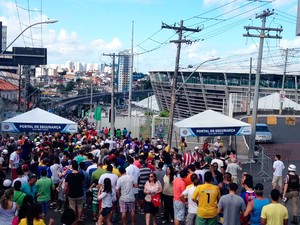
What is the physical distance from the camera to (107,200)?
1070cm

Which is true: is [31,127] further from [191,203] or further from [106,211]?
[191,203]

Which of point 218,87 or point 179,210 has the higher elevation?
point 218,87

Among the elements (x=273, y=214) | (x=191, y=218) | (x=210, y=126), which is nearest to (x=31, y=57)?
(x=210, y=126)

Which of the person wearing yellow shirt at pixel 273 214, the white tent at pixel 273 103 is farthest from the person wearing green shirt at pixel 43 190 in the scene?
the white tent at pixel 273 103

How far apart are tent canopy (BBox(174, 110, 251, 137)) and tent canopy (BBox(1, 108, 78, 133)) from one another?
4.24 metres

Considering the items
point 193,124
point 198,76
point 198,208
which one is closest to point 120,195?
point 198,208

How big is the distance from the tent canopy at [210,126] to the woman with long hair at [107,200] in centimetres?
834

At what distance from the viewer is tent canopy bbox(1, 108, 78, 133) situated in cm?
1866

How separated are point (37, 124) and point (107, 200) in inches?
351

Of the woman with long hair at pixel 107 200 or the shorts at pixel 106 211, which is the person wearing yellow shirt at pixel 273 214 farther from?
the shorts at pixel 106 211

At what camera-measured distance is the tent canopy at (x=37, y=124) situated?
18656 mm

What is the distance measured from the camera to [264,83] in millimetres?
74688

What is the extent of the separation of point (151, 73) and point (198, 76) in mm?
17616

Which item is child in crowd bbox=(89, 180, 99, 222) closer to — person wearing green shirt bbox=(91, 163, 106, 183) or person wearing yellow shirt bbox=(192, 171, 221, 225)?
person wearing green shirt bbox=(91, 163, 106, 183)
